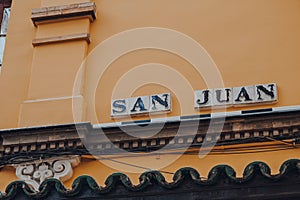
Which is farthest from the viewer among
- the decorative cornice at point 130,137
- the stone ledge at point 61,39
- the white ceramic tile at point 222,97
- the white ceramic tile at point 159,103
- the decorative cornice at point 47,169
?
the stone ledge at point 61,39

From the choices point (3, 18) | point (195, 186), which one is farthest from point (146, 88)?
point (195, 186)

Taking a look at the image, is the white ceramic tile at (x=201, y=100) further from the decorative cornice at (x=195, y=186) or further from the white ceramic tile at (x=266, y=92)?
the decorative cornice at (x=195, y=186)

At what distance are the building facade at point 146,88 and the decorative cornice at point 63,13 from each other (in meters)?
0.02

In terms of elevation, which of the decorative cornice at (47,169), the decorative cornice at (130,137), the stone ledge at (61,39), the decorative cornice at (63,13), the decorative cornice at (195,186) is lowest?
the decorative cornice at (195,186)

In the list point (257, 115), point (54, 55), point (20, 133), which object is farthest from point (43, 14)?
point (257, 115)

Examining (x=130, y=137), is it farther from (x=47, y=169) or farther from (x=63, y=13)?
(x=63, y=13)

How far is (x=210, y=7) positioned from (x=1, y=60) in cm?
338

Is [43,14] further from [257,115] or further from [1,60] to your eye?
[257,115]

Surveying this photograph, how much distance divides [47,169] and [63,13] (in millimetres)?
2670

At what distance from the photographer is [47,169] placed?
9.23m

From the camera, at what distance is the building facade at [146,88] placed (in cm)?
899

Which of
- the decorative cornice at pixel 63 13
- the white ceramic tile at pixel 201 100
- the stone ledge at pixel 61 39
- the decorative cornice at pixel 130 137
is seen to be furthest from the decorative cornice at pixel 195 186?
the decorative cornice at pixel 63 13

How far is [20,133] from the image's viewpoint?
9359mm

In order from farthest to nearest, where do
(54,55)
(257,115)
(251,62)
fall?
(54,55) < (251,62) < (257,115)
